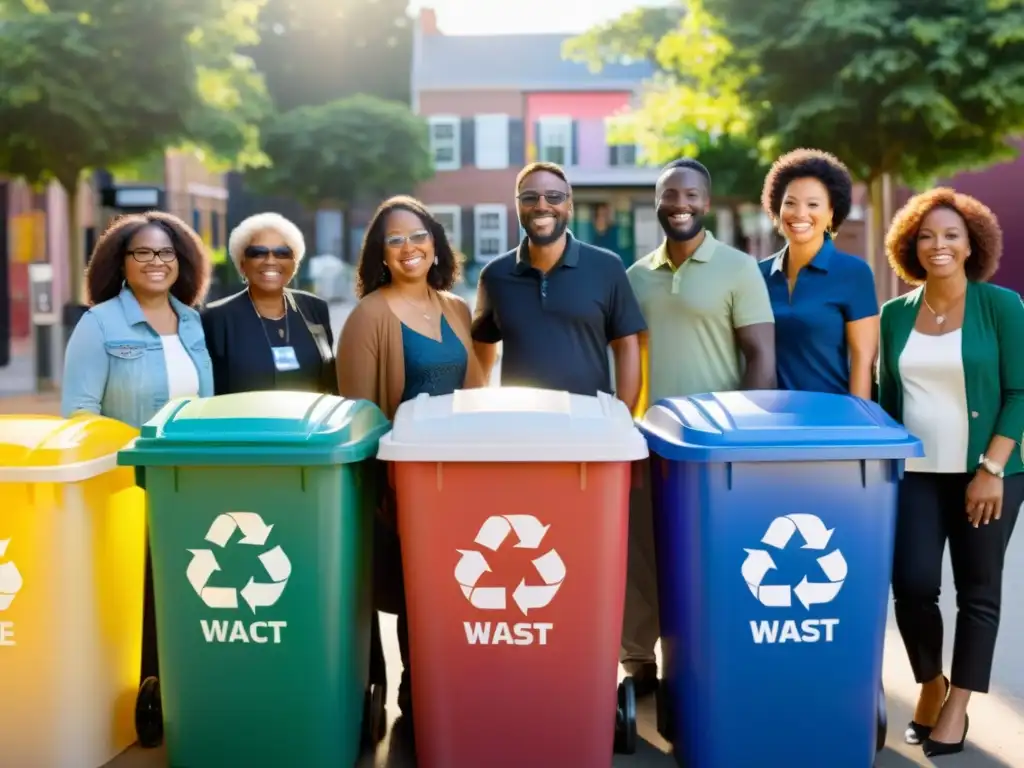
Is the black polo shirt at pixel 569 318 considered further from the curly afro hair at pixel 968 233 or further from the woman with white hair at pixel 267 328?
the curly afro hair at pixel 968 233

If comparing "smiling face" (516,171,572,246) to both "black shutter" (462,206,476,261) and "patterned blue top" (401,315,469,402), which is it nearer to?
"patterned blue top" (401,315,469,402)

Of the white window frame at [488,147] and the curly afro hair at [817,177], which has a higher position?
the white window frame at [488,147]

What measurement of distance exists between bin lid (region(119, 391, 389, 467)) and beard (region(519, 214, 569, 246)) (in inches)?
40.2

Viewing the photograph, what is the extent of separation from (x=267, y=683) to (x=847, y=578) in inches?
69.4

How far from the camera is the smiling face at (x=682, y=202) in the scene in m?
4.41

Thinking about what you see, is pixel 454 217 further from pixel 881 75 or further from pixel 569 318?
pixel 569 318

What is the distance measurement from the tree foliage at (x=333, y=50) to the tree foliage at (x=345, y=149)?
14135mm

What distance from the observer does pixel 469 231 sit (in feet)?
121

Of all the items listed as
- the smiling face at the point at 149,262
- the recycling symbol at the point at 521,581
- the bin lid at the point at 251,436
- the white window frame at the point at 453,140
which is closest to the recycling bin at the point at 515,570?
the recycling symbol at the point at 521,581

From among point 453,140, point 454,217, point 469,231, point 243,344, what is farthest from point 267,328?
point 453,140

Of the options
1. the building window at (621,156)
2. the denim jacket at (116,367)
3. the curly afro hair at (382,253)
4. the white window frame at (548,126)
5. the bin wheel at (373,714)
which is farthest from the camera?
the white window frame at (548,126)

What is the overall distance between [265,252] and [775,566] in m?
2.23

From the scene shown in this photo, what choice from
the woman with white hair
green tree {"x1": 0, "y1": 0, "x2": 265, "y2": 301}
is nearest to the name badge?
the woman with white hair

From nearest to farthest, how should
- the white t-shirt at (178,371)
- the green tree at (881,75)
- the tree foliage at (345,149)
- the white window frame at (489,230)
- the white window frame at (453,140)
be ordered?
the white t-shirt at (178,371) → the green tree at (881,75) → the tree foliage at (345,149) → the white window frame at (489,230) → the white window frame at (453,140)
